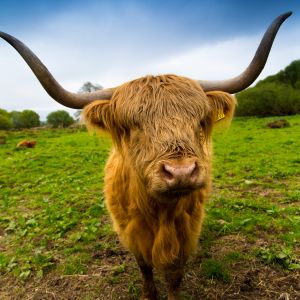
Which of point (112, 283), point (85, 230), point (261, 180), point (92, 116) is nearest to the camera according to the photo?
point (92, 116)

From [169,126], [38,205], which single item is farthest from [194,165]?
[38,205]

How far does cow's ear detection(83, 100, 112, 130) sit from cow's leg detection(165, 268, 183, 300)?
1.56 metres

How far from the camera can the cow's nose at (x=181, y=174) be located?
7.00 ft

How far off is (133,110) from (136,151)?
315 millimetres

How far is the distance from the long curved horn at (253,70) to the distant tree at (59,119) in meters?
42.0

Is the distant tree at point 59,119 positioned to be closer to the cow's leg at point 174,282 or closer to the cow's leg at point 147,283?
the cow's leg at point 147,283

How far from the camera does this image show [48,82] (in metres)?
2.72

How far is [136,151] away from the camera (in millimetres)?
2586

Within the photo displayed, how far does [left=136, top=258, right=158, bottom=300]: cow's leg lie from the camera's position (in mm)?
3451

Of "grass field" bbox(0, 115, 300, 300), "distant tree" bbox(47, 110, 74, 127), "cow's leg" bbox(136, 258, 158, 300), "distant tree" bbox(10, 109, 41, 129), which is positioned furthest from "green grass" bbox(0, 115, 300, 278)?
"distant tree" bbox(10, 109, 41, 129)

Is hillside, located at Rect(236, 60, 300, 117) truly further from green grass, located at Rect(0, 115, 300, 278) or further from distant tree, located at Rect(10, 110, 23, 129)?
distant tree, located at Rect(10, 110, 23, 129)

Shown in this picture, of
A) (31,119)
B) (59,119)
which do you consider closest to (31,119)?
(31,119)

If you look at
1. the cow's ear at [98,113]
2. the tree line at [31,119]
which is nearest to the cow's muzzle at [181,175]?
the cow's ear at [98,113]

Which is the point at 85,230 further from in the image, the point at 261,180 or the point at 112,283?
the point at 261,180
